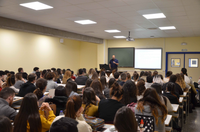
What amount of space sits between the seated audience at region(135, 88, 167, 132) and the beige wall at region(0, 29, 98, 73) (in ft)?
26.7

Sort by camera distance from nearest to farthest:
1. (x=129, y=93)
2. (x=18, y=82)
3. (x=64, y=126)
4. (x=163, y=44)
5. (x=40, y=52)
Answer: (x=64, y=126) → (x=129, y=93) → (x=18, y=82) → (x=40, y=52) → (x=163, y=44)

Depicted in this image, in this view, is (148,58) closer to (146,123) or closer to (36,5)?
(36,5)

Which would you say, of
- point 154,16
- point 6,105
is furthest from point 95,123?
point 154,16

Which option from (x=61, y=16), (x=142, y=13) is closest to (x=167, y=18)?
(x=142, y=13)

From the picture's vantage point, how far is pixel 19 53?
9.47 metres

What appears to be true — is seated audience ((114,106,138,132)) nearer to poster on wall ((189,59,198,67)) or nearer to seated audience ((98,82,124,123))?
seated audience ((98,82,124,123))

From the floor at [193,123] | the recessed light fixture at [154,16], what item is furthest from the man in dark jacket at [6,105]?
the recessed light fixture at [154,16]

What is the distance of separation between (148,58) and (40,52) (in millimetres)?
7107

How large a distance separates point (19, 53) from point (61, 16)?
4.44 meters

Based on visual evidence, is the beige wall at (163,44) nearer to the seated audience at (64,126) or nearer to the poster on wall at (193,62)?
the poster on wall at (193,62)

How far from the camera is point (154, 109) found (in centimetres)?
232

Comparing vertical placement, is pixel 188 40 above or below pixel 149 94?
above

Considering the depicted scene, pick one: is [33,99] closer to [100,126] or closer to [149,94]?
[100,126]

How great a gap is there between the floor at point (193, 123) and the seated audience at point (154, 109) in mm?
2451
